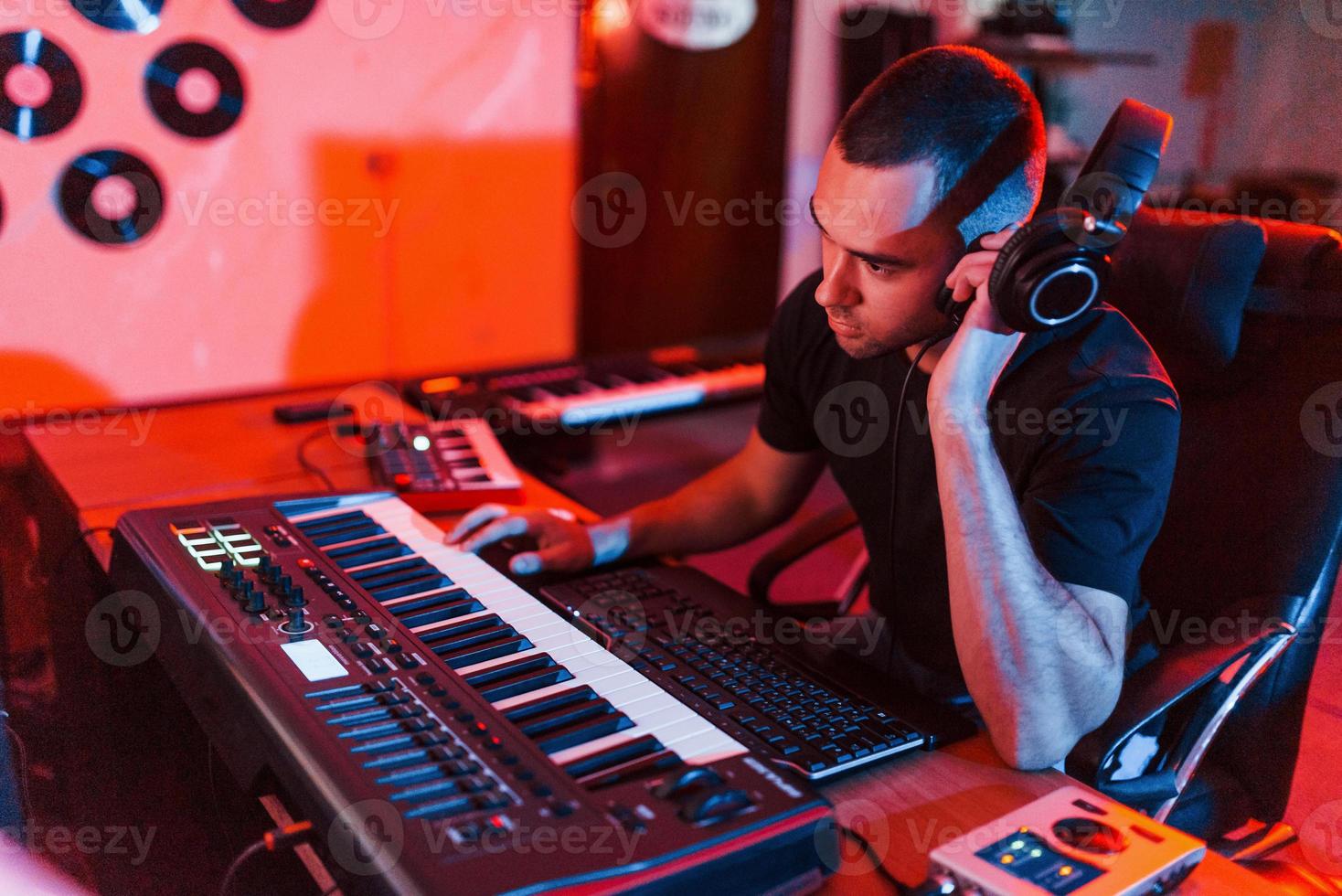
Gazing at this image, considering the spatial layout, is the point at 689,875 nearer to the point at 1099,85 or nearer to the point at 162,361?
the point at 162,361

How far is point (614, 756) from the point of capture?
0.80 m

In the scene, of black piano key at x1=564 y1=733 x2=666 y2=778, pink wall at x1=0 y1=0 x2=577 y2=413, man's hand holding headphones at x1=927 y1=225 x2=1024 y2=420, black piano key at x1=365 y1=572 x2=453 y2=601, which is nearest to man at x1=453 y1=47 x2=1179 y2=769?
man's hand holding headphones at x1=927 y1=225 x2=1024 y2=420

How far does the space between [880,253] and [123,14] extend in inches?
61.0

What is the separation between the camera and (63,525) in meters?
1.49

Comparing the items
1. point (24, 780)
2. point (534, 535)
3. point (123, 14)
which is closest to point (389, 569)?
point (534, 535)

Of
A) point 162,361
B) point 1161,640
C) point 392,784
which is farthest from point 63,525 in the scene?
point 1161,640

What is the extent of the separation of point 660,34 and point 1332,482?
1984 mm

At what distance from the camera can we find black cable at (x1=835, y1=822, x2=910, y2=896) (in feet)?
2.51

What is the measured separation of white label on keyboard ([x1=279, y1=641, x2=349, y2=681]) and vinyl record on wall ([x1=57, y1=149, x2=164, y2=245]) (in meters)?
1.38

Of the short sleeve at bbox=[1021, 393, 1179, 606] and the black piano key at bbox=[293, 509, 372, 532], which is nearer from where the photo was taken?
the short sleeve at bbox=[1021, 393, 1179, 606]

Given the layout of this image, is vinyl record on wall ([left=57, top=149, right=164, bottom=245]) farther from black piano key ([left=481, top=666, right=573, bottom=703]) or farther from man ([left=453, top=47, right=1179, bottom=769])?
black piano key ([left=481, top=666, right=573, bottom=703])

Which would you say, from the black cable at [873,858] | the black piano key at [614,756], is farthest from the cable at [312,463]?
the black cable at [873,858]

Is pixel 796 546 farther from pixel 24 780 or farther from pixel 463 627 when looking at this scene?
Answer: pixel 24 780

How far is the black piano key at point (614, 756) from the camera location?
78cm
